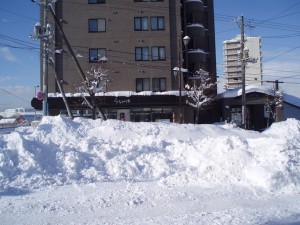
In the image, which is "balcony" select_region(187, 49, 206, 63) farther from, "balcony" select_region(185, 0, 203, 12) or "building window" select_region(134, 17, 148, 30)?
"building window" select_region(134, 17, 148, 30)

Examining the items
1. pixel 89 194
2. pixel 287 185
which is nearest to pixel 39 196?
pixel 89 194

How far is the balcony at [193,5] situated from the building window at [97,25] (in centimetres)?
935

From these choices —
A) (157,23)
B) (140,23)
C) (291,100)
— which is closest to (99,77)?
(140,23)

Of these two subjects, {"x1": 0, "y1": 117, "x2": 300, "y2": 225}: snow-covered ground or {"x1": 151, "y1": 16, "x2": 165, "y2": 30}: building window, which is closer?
{"x1": 0, "y1": 117, "x2": 300, "y2": 225}: snow-covered ground

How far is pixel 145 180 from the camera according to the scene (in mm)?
8883

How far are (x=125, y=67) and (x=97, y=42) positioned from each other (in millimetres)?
3596

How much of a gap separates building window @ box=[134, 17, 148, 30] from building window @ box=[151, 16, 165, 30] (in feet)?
2.22

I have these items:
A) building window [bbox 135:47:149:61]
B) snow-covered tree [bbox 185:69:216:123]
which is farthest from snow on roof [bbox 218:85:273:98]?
building window [bbox 135:47:149:61]

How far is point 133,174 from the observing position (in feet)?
30.3

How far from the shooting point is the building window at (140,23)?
1262 inches

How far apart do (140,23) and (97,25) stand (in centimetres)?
414

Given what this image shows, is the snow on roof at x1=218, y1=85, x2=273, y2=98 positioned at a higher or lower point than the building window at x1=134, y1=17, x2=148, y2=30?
lower

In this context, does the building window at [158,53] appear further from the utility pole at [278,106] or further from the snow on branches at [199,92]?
the utility pole at [278,106]

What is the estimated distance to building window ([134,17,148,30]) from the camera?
105 ft
